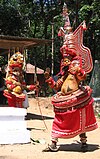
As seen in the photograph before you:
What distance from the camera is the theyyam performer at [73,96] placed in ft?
23.4

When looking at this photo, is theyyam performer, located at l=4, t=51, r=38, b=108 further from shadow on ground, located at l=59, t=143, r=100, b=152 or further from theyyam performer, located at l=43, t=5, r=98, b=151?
theyyam performer, located at l=43, t=5, r=98, b=151

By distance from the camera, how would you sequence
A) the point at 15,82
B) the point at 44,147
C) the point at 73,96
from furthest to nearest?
the point at 15,82
the point at 44,147
the point at 73,96

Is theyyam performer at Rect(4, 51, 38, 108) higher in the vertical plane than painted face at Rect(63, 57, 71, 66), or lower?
lower

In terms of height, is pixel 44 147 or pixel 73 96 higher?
pixel 73 96

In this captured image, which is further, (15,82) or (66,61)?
(15,82)

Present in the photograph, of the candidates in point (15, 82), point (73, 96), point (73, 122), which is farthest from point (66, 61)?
point (15, 82)

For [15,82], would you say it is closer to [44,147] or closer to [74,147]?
[44,147]

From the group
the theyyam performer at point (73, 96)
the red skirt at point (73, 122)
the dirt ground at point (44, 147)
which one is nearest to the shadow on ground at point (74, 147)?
the dirt ground at point (44, 147)

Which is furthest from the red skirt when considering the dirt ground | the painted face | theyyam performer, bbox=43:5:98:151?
the painted face

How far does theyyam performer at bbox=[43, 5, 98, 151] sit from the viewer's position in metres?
7.12

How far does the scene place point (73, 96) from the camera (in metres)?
7.07

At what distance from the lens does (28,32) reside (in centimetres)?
3012

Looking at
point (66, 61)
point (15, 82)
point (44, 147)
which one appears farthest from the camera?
point (15, 82)

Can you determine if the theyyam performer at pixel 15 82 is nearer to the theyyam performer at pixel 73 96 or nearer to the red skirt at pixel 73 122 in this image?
the theyyam performer at pixel 73 96
